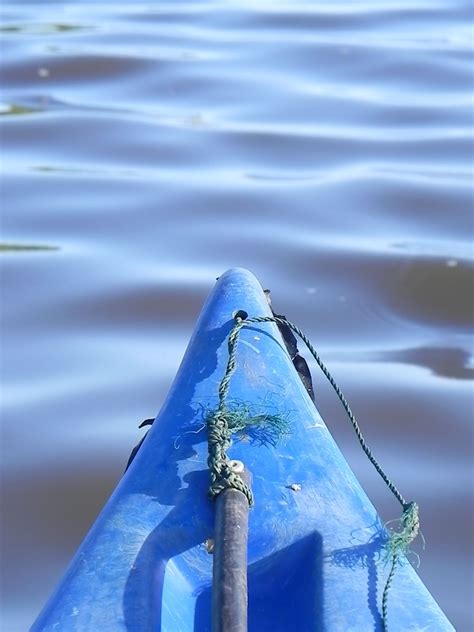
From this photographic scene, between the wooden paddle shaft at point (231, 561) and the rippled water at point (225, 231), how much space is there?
3.12 ft

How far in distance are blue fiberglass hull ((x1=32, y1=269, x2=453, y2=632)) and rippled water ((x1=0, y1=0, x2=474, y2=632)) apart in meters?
0.78

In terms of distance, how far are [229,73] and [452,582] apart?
4553 mm

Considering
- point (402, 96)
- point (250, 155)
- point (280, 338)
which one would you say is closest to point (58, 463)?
point (280, 338)

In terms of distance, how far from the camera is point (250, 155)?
546 cm

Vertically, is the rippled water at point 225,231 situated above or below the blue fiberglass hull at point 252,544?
above

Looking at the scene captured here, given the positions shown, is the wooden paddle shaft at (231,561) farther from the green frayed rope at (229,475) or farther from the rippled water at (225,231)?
the rippled water at (225,231)

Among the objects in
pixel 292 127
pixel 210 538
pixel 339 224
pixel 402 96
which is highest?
pixel 402 96

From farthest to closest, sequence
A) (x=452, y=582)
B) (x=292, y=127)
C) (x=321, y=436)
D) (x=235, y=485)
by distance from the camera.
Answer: (x=292, y=127)
(x=452, y=582)
(x=321, y=436)
(x=235, y=485)

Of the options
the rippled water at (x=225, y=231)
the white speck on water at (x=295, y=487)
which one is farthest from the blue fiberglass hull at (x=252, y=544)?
the rippled water at (x=225, y=231)

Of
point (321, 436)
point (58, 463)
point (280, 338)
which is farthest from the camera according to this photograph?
point (58, 463)

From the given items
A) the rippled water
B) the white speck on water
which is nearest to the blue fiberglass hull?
the white speck on water

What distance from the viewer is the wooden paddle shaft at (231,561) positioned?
1.61 metres

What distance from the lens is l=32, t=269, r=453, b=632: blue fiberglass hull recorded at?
1761mm

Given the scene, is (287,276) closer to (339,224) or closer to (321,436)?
(339,224)
